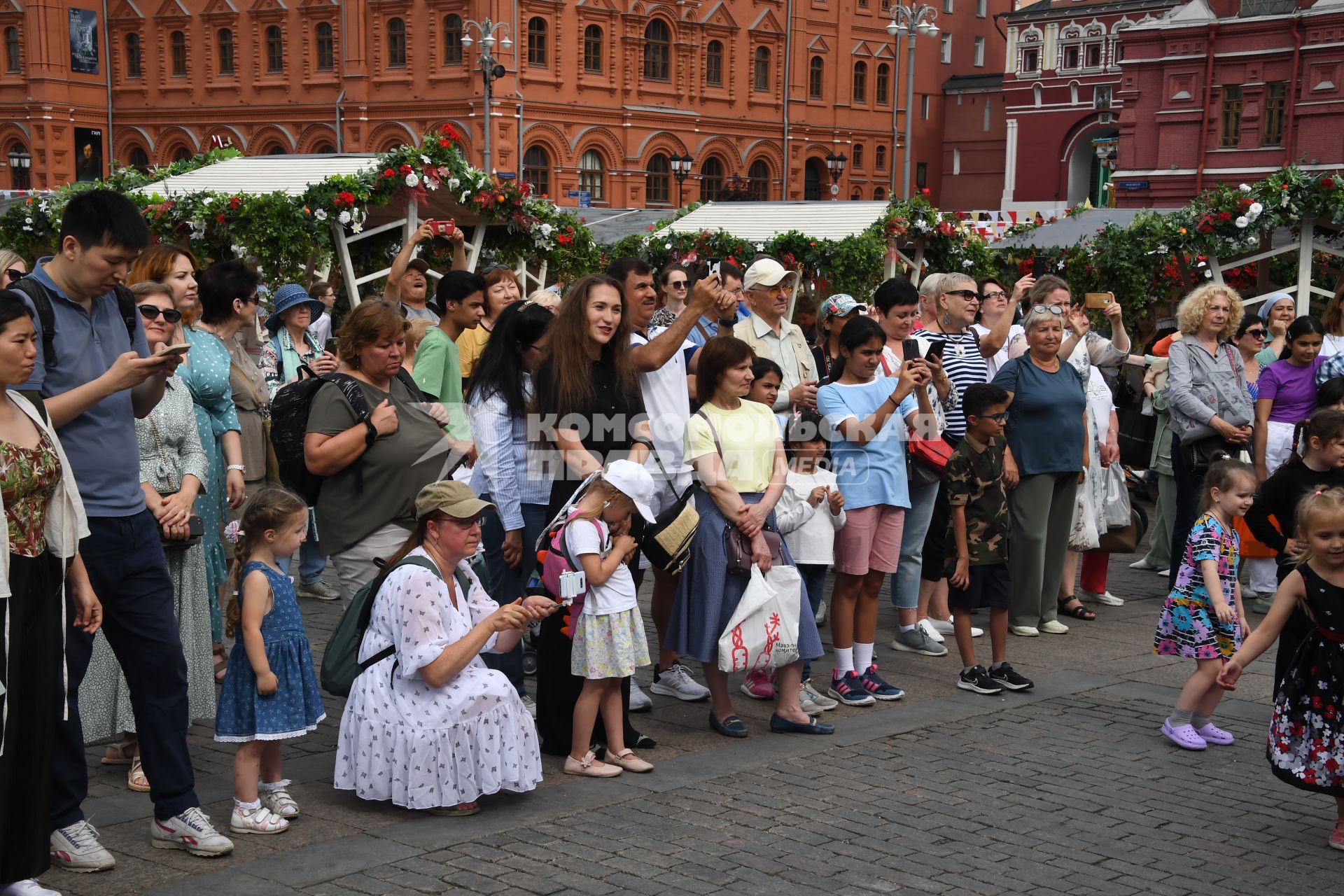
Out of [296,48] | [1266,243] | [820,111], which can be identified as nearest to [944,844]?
[1266,243]

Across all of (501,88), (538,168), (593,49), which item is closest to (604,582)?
(501,88)

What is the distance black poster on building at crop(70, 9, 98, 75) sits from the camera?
56.6 meters

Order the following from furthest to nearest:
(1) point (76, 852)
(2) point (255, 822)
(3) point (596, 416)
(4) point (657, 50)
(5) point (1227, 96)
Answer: (4) point (657, 50) < (5) point (1227, 96) < (3) point (596, 416) < (2) point (255, 822) < (1) point (76, 852)

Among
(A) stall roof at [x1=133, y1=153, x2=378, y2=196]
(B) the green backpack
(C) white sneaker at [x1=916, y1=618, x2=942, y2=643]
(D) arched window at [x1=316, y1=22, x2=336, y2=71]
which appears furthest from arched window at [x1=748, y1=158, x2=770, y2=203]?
(B) the green backpack

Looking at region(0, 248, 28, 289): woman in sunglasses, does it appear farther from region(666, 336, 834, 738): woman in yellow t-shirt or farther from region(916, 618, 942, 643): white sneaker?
region(916, 618, 942, 643): white sneaker

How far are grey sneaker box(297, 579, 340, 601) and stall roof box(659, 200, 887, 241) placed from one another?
10603mm

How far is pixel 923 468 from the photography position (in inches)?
313

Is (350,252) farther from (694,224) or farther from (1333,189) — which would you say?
(1333,189)

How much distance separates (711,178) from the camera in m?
57.4

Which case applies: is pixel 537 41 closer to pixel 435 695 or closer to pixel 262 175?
pixel 262 175

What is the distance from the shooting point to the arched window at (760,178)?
2322 inches

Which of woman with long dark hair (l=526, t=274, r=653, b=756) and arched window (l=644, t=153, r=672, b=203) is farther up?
arched window (l=644, t=153, r=672, b=203)

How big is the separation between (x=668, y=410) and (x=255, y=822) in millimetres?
2624

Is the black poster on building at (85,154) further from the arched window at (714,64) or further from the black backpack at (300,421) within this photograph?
the black backpack at (300,421)
